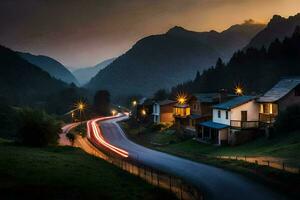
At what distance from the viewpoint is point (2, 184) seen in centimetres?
2603

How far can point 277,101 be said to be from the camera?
193 ft

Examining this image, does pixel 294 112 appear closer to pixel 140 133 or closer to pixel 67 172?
pixel 67 172

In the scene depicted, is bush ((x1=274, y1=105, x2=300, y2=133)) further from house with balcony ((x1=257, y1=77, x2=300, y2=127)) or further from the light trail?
the light trail

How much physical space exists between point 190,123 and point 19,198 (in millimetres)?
64718

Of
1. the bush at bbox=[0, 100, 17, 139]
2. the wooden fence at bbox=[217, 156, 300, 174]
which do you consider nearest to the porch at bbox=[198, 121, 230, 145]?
the wooden fence at bbox=[217, 156, 300, 174]

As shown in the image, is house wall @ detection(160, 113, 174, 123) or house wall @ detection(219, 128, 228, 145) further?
house wall @ detection(160, 113, 174, 123)

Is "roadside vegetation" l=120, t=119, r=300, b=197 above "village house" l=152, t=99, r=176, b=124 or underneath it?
underneath

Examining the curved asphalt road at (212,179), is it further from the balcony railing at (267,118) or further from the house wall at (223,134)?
the balcony railing at (267,118)

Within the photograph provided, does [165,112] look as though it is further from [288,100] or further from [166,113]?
[288,100]

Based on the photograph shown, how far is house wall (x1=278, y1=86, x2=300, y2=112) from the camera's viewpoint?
59188 mm

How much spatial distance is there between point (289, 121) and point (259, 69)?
84.4 metres

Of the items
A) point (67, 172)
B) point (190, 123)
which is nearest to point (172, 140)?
point (190, 123)

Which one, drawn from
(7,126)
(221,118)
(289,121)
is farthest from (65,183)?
(7,126)

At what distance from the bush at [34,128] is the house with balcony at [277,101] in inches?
1307
